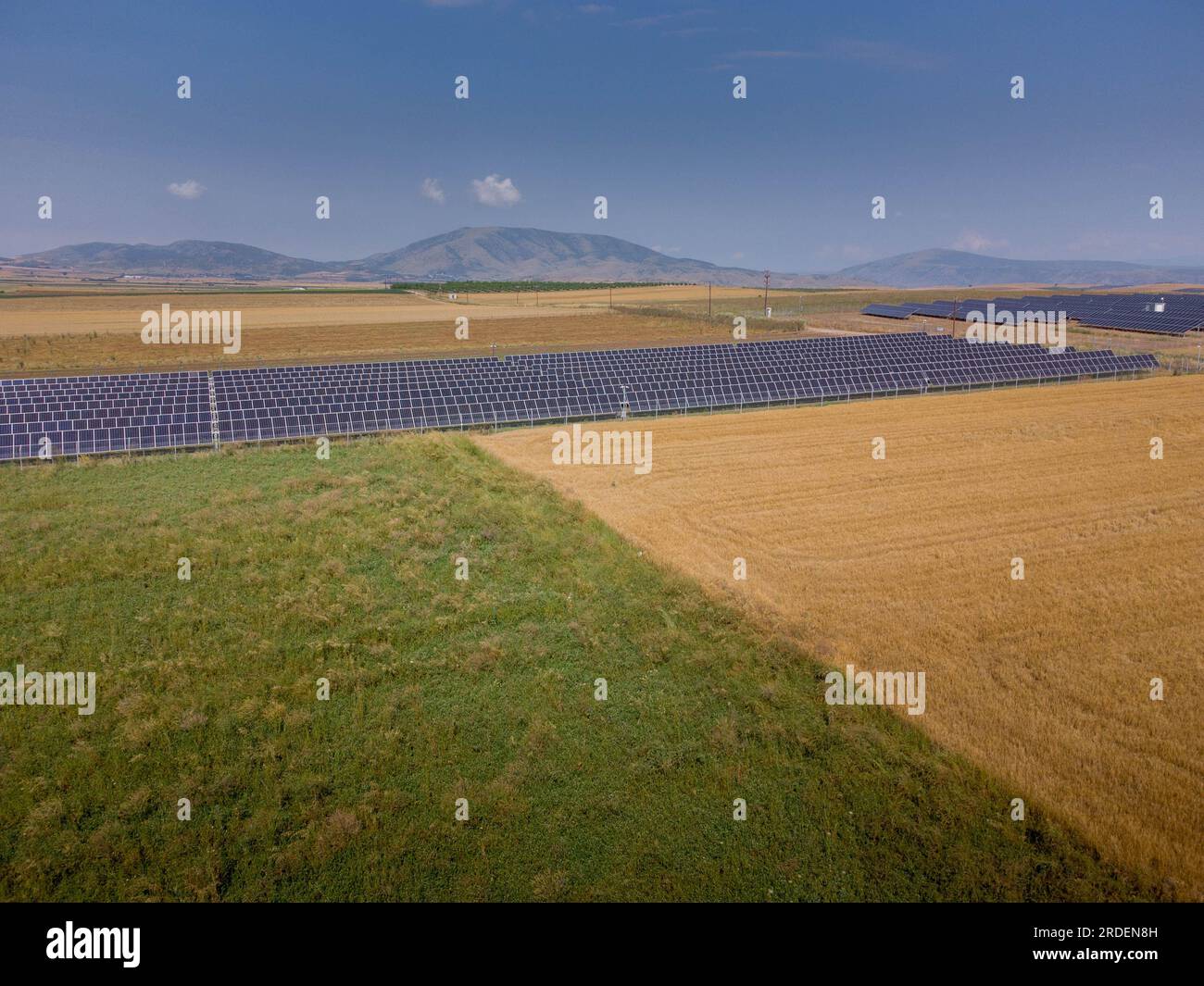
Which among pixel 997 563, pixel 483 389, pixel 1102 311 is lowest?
pixel 997 563

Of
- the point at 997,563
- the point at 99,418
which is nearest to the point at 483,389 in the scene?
the point at 99,418

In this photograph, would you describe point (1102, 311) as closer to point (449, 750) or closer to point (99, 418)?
point (99, 418)

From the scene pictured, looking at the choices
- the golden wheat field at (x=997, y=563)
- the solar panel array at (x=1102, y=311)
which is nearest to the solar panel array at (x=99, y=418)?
the golden wheat field at (x=997, y=563)

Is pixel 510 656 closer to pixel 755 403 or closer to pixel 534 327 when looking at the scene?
pixel 755 403

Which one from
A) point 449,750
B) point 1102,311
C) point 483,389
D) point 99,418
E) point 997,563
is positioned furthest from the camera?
point 1102,311

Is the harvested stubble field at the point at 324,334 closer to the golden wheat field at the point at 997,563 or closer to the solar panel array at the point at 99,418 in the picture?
the solar panel array at the point at 99,418
